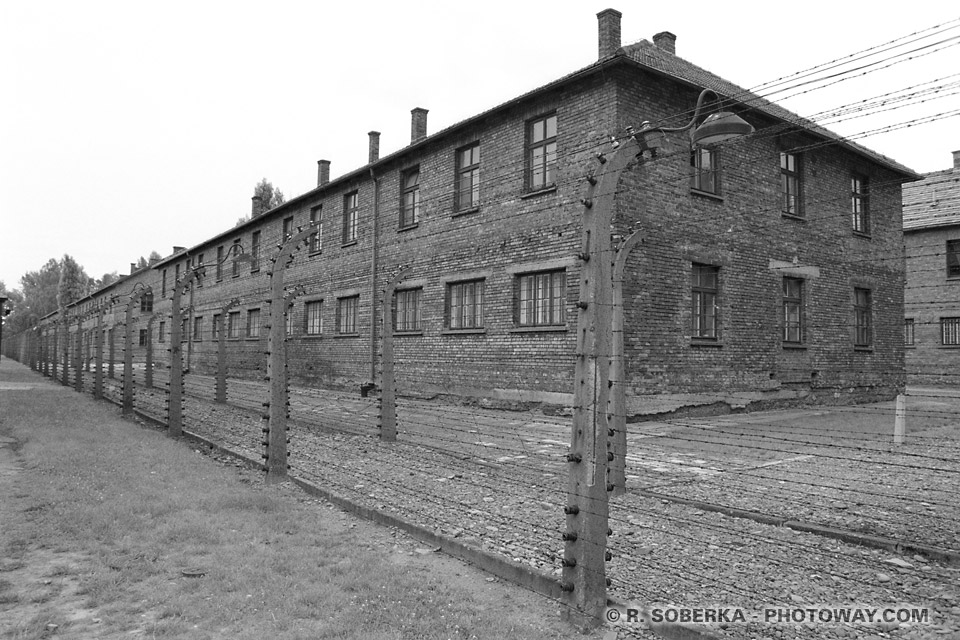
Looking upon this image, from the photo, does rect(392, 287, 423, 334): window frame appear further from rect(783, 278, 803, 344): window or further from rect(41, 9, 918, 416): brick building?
rect(783, 278, 803, 344): window

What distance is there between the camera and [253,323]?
2916 centimetres

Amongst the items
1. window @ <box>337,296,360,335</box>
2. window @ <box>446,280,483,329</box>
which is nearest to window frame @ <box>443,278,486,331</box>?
window @ <box>446,280,483,329</box>

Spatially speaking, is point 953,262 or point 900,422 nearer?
point 900,422

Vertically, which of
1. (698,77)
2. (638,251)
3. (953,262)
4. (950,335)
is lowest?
(950,335)

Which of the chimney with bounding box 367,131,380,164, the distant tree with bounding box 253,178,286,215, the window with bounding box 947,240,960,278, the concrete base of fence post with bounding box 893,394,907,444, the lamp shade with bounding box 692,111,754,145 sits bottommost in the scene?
the concrete base of fence post with bounding box 893,394,907,444

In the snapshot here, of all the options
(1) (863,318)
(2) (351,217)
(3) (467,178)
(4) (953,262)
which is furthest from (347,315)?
(4) (953,262)

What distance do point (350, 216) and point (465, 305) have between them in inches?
295

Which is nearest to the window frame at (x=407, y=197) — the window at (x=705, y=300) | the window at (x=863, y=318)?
the window at (x=705, y=300)

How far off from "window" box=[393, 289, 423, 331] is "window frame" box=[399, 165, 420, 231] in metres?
1.91

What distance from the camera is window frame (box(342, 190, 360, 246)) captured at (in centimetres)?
2181

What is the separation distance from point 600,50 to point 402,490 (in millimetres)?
10934

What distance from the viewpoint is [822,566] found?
15.5ft

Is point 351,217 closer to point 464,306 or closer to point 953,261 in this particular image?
point 464,306

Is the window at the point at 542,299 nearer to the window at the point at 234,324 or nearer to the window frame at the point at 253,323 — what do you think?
the window frame at the point at 253,323
